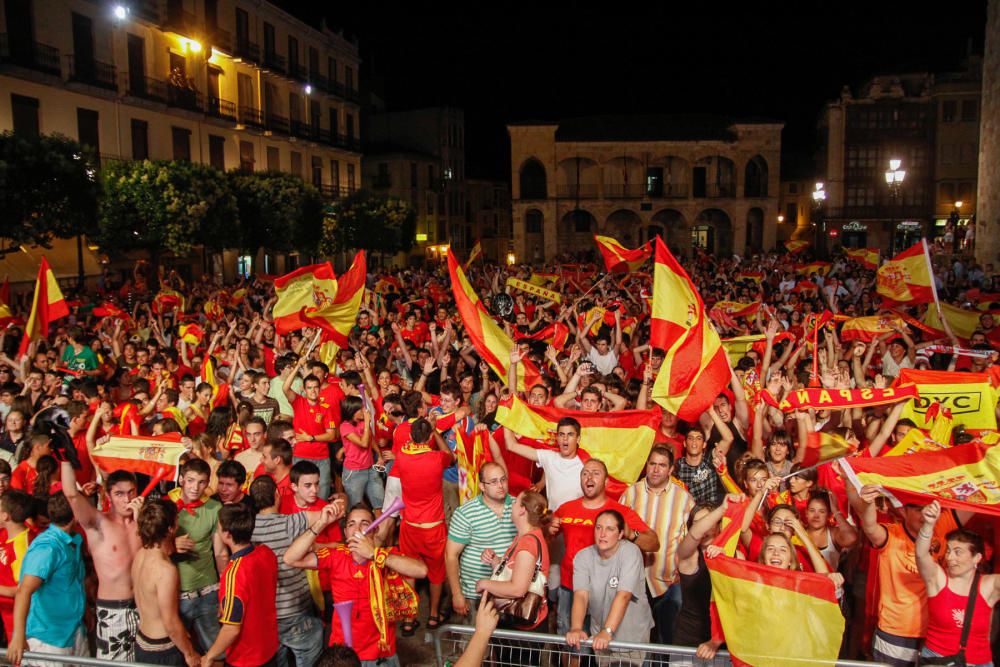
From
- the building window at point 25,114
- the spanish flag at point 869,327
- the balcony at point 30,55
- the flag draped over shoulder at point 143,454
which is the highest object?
the balcony at point 30,55

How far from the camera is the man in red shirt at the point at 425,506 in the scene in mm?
6090

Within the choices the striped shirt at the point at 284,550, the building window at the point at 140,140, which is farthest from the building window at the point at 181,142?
the striped shirt at the point at 284,550

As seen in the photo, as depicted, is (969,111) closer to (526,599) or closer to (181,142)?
(181,142)

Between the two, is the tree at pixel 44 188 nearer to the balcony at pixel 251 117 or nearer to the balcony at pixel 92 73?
the balcony at pixel 92 73

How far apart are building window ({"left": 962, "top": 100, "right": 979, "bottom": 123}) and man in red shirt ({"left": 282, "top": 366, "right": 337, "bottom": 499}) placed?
59.0m

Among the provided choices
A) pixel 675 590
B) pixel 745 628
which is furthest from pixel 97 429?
pixel 745 628

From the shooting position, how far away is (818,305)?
1513cm

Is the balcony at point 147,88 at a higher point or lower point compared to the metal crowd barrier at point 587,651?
higher

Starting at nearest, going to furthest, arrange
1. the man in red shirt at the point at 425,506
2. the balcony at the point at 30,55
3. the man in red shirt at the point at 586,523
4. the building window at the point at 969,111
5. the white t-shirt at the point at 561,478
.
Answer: the man in red shirt at the point at 586,523 → the white t-shirt at the point at 561,478 → the man in red shirt at the point at 425,506 → the balcony at the point at 30,55 → the building window at the point at 969,111

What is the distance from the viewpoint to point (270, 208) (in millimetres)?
33375

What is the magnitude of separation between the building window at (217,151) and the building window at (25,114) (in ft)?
31.8

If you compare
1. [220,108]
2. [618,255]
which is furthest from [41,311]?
[220,108]

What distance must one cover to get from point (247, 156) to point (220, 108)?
8.84 ft

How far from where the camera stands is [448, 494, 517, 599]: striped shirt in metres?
5.29
